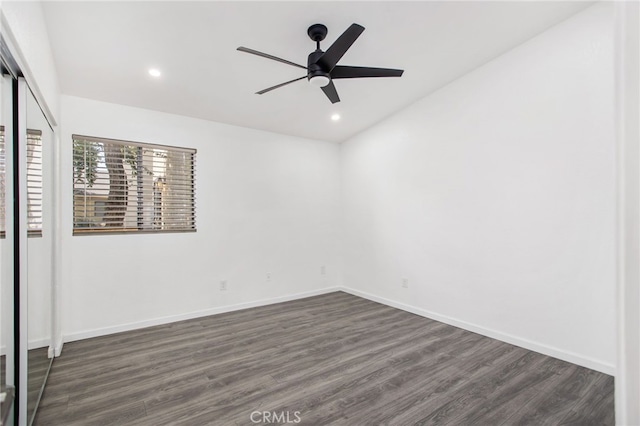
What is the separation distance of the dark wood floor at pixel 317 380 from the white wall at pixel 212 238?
1.25 ft

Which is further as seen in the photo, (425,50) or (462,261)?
(462,261)

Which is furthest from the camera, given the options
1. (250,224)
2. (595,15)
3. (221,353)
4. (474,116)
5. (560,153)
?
(250,224)

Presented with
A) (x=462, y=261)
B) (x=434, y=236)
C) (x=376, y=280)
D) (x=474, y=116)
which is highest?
(x=474, y=116)

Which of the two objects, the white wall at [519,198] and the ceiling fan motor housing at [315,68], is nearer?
the ceiling fan motor housing at [315,68]

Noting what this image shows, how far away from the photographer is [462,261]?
11.1 ft

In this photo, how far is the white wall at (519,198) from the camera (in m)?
2.45

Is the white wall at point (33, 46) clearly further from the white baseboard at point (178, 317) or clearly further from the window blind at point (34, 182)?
the white baseboard at point (178, 317)

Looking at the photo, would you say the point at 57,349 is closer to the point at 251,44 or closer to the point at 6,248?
the point at 6,248

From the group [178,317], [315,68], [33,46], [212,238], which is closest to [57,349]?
[178,317]

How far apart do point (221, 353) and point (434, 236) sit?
104 inches

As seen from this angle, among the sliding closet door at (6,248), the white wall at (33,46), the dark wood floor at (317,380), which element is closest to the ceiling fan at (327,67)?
the white wall at (33,46)

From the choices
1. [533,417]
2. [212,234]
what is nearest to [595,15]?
[533,417]

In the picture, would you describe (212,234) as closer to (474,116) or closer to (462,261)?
(462,261)

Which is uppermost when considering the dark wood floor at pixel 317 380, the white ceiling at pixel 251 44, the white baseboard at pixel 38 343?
the white ceiling at pixel 251 44
